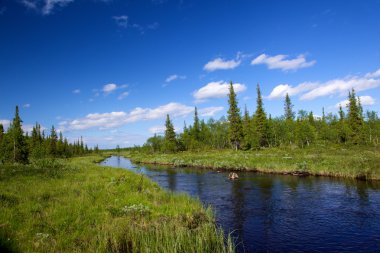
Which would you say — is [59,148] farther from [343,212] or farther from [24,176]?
[343,212]

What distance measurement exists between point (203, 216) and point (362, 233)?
25.1ft

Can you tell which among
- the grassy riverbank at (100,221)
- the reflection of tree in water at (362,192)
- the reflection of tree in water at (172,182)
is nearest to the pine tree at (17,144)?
the reflection of tree in water at (172,182)

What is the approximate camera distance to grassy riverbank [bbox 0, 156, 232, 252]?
9.61m

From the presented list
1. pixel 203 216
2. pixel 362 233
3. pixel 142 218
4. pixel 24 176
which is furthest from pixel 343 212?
pixel 24 176

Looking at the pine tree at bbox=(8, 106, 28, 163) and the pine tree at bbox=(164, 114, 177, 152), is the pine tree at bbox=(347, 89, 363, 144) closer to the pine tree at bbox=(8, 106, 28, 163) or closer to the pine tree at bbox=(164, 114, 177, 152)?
the pine tree at bbox=(164, 114, 177, 152)

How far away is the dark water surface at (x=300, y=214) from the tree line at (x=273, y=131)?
145 feet

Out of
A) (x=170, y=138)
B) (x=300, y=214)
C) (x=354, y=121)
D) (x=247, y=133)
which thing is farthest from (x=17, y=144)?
(x=354, y=121)

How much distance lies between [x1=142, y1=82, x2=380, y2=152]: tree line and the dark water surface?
4426 cm

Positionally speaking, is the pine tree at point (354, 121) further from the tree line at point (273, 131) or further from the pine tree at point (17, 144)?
the pine tree at point (17, 144)

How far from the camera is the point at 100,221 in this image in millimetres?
12242

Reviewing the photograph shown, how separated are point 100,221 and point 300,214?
11.5 m

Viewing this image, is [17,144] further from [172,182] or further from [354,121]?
[354,121]

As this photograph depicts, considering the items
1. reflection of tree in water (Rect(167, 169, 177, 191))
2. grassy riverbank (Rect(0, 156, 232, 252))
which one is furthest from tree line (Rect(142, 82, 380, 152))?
grassy riverbank (Rect(0, 156, 232, 252))

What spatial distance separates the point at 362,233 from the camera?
13.1 m
